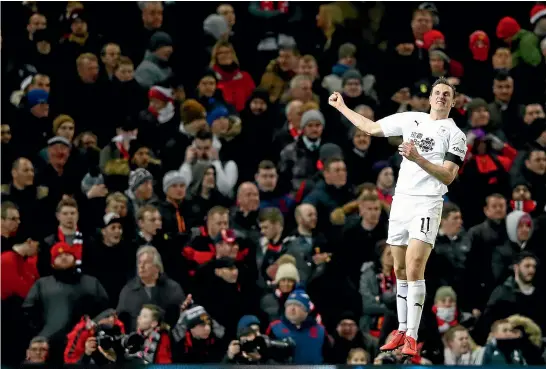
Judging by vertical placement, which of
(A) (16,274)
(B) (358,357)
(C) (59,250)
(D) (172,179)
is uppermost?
(D) (172,179)

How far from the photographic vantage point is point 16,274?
1398 centimetres

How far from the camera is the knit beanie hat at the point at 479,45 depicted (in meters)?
16.5

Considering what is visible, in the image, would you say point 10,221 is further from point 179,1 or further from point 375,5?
point 375,5

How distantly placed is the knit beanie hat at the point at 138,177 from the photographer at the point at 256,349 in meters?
2.21

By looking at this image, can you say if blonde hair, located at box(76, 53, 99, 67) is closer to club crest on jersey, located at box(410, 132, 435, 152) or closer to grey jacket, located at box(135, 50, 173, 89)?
grey jacket, located at box(135, 50, 173, 89)

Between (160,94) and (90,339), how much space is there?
3.71m

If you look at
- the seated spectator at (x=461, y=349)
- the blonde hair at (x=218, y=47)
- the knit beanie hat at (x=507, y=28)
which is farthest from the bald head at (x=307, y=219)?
the knit beanie hat at (x=507, y=28)

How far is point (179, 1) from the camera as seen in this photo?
16594 mm

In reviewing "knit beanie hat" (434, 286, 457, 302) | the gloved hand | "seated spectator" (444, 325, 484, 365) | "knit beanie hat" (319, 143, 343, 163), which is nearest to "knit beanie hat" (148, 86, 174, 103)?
"knit beanie hat" (319, 143, 343, 163)

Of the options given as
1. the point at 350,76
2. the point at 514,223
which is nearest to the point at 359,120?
the point at 514,223

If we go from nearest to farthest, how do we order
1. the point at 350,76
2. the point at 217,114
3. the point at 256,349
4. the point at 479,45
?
1. the point at 256,349
2. the point at 217,114
3. the point at 350,76
4. the point at 479,45

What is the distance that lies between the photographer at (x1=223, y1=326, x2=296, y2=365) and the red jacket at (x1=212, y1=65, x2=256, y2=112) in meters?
3.42

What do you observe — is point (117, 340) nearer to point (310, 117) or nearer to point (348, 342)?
point (348, 342)

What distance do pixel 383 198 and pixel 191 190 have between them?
1961 millimetres
